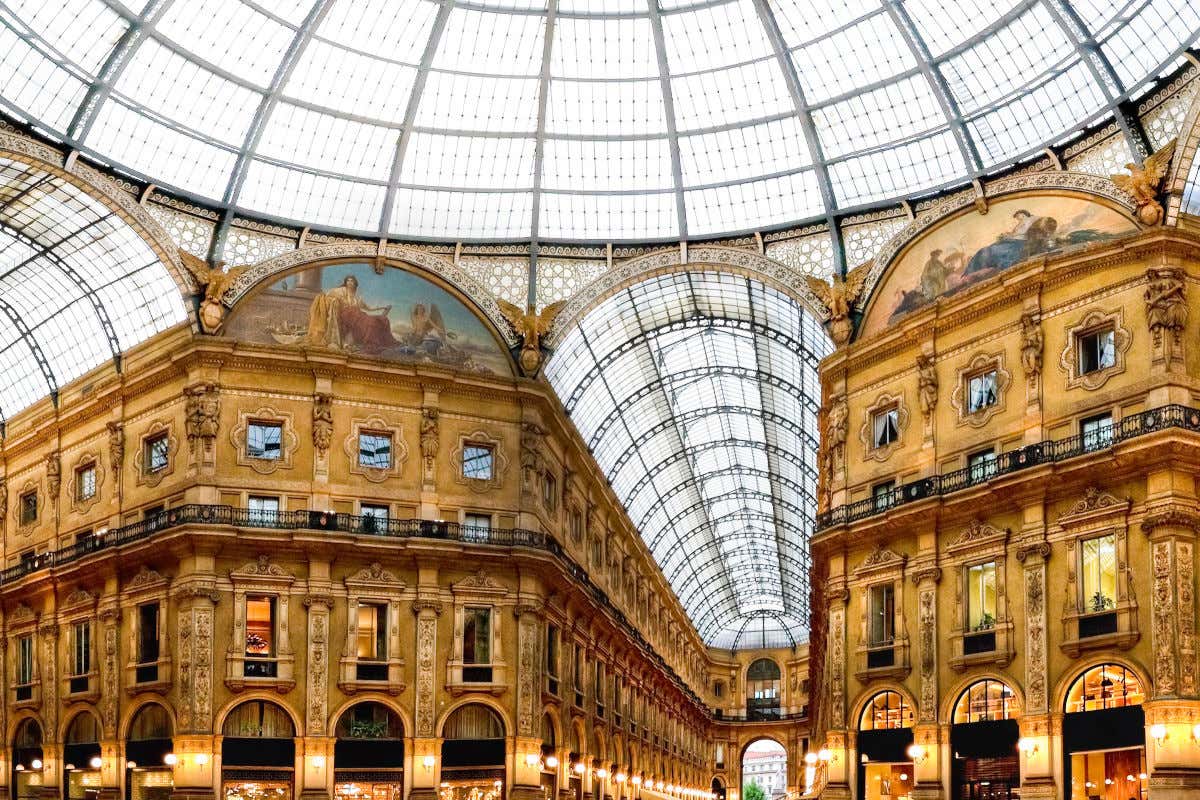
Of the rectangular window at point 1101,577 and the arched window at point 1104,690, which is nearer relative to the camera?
the arched window at point 1104,690

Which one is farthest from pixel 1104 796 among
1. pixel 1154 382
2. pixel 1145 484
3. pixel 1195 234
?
pixel 1195 234

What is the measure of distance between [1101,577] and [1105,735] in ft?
17.2

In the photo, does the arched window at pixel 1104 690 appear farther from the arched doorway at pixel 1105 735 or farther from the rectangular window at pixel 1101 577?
the rectangular window at pixel 1101 577

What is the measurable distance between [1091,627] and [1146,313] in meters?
10.9

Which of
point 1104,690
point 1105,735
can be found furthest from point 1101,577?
point 1105,735

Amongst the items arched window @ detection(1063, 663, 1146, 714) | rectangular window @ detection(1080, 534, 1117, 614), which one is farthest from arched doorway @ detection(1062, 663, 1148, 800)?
rectangular window @ detection(1080, 534, 1117, 614)

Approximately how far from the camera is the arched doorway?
156 ft

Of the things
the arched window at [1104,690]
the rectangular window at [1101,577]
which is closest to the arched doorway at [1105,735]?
the arched window at [1104,690]

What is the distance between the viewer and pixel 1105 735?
48156mm

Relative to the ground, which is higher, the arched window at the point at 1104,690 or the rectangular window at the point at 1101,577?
the rectangular window at the point at 1101,577

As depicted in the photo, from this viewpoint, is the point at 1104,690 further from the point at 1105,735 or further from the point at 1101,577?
the point at 1101,577

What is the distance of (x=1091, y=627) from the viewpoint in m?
49.1

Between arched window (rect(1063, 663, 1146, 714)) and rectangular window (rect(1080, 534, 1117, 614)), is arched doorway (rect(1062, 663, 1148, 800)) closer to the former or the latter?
arched window (rect(1063, 663, 1146, 714))

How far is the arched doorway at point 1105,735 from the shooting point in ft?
156
